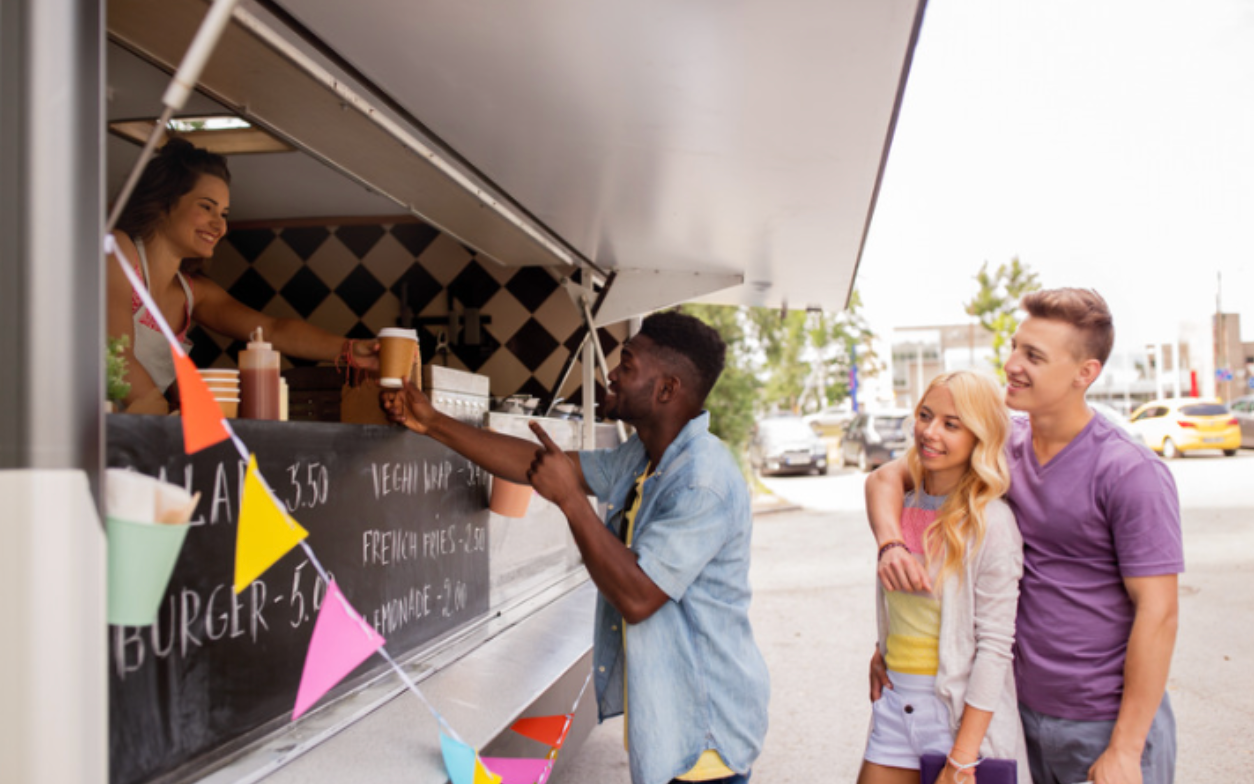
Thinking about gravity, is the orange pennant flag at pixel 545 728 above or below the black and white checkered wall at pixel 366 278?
below

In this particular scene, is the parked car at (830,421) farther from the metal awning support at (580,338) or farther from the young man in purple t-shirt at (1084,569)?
the young man in purple t-shirt at (1084,569)

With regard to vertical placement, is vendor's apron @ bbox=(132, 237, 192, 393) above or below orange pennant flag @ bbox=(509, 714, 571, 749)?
above

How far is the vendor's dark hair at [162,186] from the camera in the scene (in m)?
2.35

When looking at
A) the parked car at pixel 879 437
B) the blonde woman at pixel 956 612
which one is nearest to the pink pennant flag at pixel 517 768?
the blonde woman at pixel 956 612

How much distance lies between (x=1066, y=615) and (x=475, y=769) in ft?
4.62

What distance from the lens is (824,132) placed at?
111 inches

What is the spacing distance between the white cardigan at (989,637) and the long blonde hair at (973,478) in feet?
0.09

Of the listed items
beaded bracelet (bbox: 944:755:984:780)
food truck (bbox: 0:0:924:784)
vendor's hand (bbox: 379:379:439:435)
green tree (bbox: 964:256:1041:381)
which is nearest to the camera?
food truck (bbox: 0:0:924:784)

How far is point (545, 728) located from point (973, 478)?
1.56 meters

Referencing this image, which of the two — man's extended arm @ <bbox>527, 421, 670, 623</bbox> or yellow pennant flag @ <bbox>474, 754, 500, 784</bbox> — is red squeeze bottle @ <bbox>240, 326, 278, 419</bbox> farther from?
yellow pennant flag @ <bbox>474, 754, 500, 784</bbox>

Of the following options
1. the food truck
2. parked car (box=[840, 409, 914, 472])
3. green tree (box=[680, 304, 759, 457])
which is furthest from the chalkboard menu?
parked car (box=[840, 409, 914, 472])

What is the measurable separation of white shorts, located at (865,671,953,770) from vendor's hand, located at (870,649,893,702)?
0.09 meters

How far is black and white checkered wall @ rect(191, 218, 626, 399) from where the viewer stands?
5523 millimetres

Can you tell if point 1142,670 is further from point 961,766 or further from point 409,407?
point 409,407
